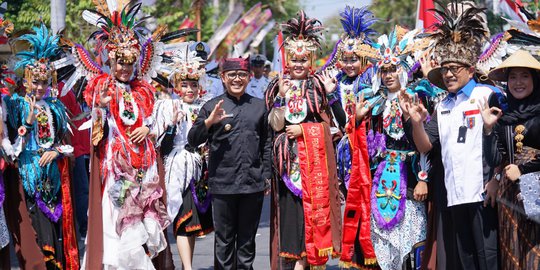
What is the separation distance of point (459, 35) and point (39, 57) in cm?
378

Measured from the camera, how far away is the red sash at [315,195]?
7516 mm

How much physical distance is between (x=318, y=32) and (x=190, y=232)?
223 centimetres

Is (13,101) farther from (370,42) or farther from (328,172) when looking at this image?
(370,42)

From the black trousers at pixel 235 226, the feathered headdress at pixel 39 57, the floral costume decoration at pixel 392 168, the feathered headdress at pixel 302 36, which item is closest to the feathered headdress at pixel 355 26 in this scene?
the feathered headdress at pixel 302 36

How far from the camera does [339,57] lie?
866 cm

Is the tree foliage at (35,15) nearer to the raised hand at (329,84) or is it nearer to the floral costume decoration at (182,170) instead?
the floral costume decoration at (182,170)

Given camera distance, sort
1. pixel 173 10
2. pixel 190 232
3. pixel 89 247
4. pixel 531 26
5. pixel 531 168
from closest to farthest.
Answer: pixel 531 168, pixel 531 26, pixel 89 247, pixel 190 232, pixel 173 10

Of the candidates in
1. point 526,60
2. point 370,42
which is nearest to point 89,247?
point 370,42

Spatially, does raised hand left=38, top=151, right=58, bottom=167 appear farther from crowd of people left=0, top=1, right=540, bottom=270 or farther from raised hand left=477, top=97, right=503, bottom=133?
raised hand left=477, top=97, right=503, bottom=133

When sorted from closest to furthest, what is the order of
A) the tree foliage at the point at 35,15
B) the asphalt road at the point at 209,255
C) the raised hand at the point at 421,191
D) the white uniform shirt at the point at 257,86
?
→ the raised hand at the point at 421,191 < the asphalt road at the point at 209,255 < the tree foliage at the point at 35,15 < the white uniform shirt at the point at 257,86

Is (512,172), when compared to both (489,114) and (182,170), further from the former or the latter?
(182,170)

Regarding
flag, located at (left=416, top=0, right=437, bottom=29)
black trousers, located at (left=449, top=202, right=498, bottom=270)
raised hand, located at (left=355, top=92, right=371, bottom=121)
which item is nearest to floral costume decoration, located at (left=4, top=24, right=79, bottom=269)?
raised hand, located at (left=355, top=92, right=371, bottom=121)

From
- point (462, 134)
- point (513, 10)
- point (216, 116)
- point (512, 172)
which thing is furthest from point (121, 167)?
point (513, 10)

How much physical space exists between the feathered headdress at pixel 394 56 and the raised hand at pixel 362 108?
14 cm
